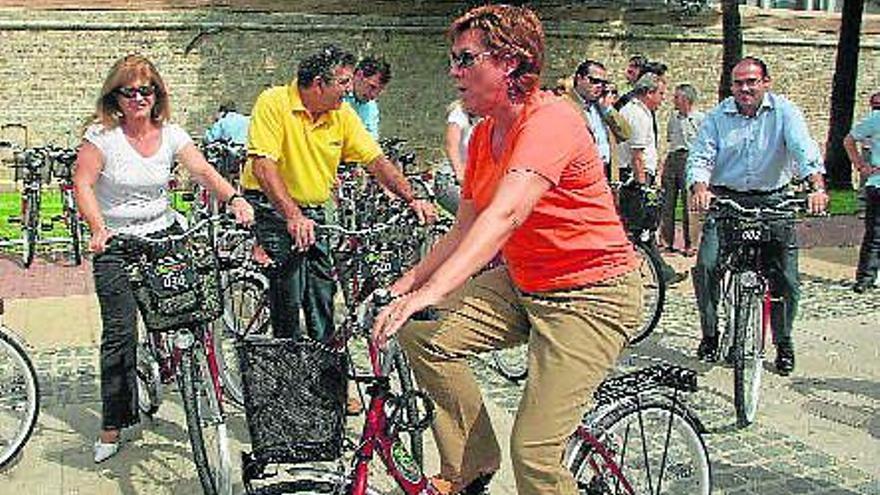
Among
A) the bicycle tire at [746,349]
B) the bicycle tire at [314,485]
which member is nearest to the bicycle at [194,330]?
the bicycle tire at [314,485]

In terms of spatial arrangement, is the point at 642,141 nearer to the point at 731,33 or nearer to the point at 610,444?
the point at 610,444

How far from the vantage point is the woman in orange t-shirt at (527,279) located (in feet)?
11.2

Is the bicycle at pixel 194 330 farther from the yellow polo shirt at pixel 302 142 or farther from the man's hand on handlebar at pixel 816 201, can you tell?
the man's hand on handlebar at pixel 816 201

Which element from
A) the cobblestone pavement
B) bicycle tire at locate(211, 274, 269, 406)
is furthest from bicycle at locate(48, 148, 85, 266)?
bicycle tire at locate(211, 274, 269, 406)

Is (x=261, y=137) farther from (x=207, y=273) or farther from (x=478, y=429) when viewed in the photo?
(x=478, y=429)

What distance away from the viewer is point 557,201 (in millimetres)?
3531

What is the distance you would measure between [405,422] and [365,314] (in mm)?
353

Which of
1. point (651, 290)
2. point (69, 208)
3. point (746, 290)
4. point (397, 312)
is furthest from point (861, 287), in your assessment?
point (69, 208)

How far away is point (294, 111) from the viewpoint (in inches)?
227

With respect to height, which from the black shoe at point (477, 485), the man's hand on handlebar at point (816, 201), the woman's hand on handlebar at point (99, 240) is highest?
the man's hand on handlebar at point (816, 201)

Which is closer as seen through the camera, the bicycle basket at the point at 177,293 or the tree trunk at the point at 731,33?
the bicycle basket at the point at 177,293

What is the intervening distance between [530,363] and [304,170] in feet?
8.58

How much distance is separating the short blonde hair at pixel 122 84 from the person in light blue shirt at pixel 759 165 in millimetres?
3099

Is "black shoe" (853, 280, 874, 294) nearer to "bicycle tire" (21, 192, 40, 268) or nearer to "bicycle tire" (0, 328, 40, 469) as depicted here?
"bicycle tire" (0, 328, 40, 469)
